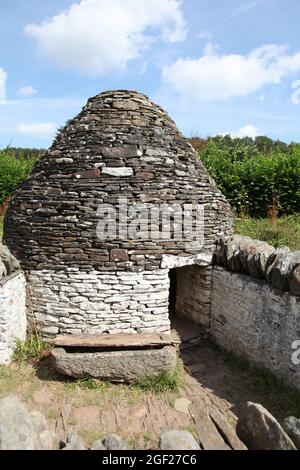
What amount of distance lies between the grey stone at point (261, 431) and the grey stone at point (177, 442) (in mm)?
543

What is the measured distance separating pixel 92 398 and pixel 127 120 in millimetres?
4341

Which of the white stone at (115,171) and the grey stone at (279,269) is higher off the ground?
the white stone at (115,171)

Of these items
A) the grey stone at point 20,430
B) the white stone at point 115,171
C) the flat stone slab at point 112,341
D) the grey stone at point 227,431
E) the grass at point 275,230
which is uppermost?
the white stone at point 115,171

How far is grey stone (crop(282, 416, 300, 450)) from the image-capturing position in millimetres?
3428

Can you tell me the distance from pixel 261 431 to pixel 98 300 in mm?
3076

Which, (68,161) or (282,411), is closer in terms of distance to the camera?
(282,411)

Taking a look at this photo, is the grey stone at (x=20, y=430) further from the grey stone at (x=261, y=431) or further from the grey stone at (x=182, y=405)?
the grey stone at (x=261, y=431)

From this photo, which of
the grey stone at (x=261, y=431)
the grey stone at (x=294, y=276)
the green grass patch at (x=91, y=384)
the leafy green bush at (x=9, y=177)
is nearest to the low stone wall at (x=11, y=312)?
the green grass patch at (x=91, y=384)

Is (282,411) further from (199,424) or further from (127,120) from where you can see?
(127,120)

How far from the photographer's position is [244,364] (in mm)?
5707

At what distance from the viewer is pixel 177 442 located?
11.5 ft

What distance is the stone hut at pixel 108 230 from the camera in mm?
5660

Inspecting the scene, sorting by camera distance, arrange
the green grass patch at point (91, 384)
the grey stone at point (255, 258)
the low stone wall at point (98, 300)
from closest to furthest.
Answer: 1. the green grass patch at point (91, 384)
2. the grey stone at point (255, 258)
3. the low stone wall at point (98, 300)
